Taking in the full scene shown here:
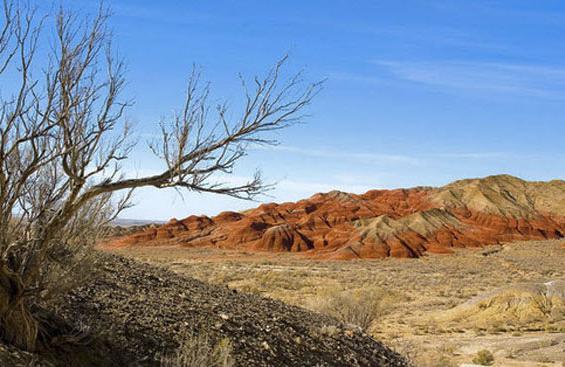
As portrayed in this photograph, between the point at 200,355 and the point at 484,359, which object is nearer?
the point at 200,355

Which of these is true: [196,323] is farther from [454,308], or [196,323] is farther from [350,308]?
[454,308]

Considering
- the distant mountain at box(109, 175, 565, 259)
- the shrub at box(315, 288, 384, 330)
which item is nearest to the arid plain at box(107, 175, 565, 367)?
the shrub at box(315, 288, 384, 330)

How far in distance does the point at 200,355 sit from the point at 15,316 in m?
2.07

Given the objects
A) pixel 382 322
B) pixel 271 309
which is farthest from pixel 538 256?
pixel 271 309

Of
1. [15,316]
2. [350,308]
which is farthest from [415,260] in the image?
[15,316]

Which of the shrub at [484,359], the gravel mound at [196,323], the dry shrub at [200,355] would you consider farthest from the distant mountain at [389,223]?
the dry shrub at [200,355]

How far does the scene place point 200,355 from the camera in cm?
691

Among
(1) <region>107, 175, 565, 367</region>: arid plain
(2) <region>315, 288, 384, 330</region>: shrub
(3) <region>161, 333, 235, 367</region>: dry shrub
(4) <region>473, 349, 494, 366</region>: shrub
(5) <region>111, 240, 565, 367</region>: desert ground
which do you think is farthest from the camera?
(1) <region>107, 175, 565, 367</region>: arid plain

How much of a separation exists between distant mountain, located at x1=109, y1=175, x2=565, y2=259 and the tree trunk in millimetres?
62899

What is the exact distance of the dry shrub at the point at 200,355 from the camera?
6.66m

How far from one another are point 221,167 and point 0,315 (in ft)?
8.59

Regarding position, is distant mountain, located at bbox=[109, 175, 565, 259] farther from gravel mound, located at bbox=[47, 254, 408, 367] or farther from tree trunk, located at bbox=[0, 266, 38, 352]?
tree trunk, located at bbox=[0, 266, 38, 352]

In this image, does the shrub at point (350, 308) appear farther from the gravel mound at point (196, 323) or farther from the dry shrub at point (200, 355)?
the dry shrub at point (200, 355)

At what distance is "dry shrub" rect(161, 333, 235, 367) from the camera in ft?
21.9
